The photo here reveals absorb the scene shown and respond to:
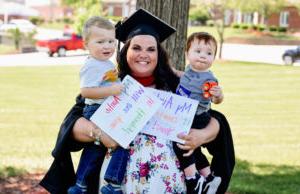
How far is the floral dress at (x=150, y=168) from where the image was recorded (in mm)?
3506

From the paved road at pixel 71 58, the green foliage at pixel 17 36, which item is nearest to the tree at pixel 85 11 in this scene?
the paved road at pixel 71 58

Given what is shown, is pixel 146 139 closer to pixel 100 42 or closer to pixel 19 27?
pixel 100 42

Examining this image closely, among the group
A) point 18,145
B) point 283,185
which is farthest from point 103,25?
point 18,145

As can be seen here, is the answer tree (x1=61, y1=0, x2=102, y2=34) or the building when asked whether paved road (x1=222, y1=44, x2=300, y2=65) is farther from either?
the building

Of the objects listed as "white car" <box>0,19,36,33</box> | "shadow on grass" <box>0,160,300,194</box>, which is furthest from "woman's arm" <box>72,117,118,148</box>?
"white car" <box>0,19,36,33</box>

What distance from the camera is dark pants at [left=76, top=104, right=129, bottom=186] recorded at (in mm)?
3484

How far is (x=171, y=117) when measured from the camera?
3.68 m

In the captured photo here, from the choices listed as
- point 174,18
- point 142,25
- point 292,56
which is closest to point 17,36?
point 292,56

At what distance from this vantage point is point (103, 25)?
345cm

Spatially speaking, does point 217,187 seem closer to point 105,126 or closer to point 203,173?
point 203,173

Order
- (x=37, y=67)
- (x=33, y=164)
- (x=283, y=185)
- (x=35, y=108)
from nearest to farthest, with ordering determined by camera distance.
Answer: (x=283, y=185) → (x=33, y=164) → (x=35, y=108) → (x=37, y=67)

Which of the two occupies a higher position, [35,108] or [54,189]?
[54,189]

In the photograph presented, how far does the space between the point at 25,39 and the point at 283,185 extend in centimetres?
3353

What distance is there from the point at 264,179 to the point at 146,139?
14.8 feet
